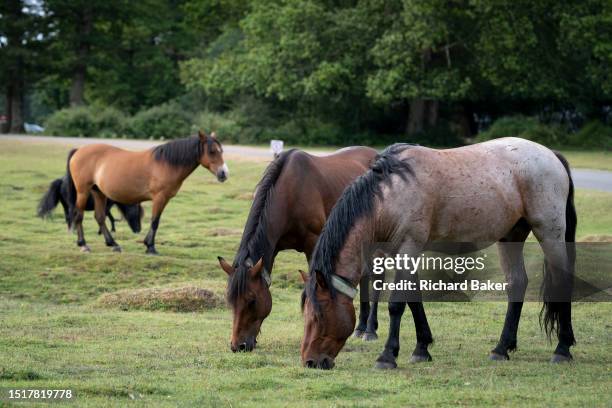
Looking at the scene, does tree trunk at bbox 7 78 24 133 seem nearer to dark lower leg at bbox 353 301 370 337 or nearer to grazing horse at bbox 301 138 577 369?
dark lower leg at bbox 353 301 370 337

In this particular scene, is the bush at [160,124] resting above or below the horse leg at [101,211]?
below

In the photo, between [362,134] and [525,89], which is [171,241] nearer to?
[525,89]

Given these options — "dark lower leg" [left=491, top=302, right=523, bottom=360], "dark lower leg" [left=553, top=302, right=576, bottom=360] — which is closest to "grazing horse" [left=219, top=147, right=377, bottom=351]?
"dark lower leg" [left=491, top=302, right=523, bottom=360]

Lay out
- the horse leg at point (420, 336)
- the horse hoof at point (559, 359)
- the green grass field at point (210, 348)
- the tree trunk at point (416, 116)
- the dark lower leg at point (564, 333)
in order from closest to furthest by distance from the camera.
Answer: the green grass field at point (210, 348), the horse leg at point (420, 336), the horse hoof at point (559, 359), the dark lower leg at point (564, 333), the tree trunk at point (416, 116)

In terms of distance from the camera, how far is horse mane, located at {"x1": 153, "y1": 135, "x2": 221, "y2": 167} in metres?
16.4

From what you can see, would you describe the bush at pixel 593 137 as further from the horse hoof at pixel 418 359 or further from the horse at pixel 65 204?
the horse hoof at pixel 418 359

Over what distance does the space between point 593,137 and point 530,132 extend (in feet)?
8.52

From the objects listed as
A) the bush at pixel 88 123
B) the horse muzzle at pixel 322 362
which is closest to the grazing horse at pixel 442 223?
the horse muzzle at pixel 322 362

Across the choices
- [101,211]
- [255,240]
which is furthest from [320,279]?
[101,211]

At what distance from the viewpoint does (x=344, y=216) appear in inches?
305

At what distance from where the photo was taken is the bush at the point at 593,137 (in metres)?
35.3

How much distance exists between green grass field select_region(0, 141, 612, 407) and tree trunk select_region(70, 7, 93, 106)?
32.8 m

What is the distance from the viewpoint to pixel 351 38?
36469mm

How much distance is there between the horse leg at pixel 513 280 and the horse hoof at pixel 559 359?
1.29 ft
